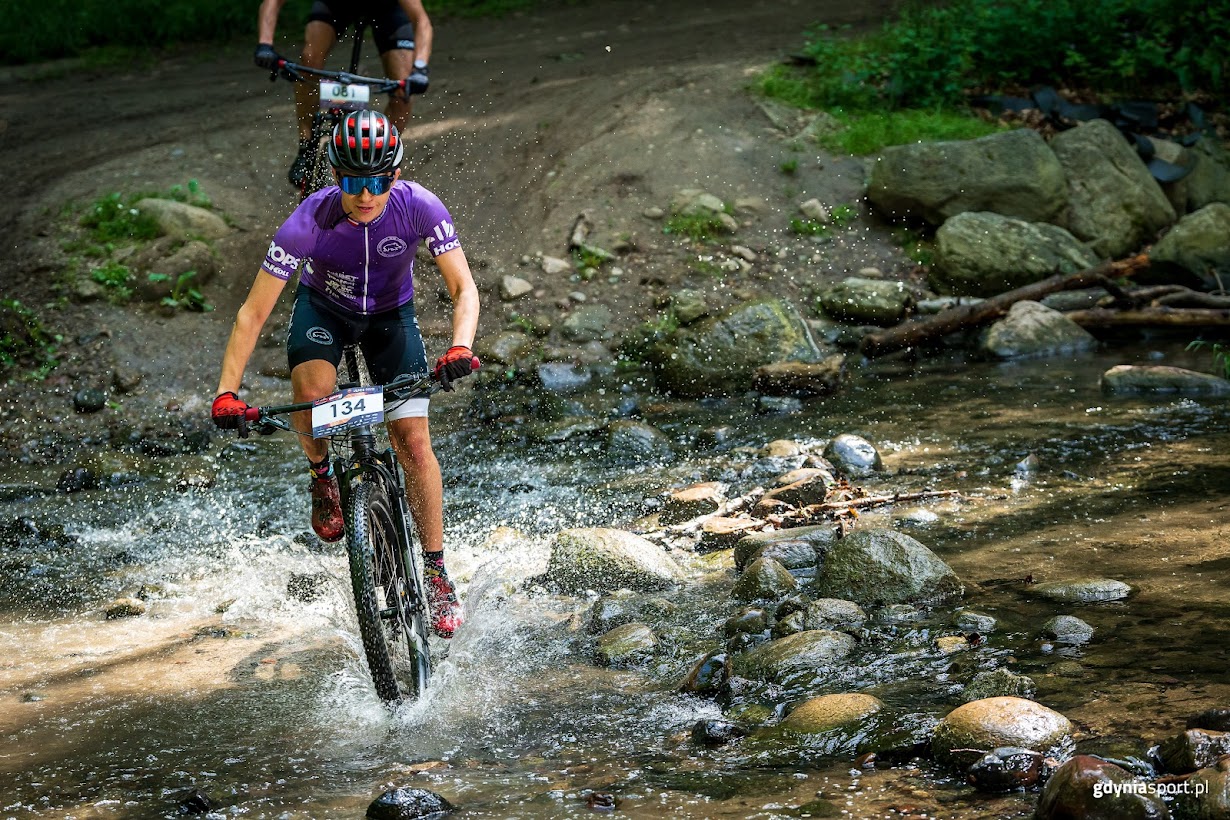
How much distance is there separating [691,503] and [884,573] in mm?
1851

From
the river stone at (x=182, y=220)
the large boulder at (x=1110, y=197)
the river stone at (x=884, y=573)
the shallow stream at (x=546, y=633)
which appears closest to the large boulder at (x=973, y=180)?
the large boulder at (x=1110, y=197)

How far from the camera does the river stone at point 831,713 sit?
3811 mm

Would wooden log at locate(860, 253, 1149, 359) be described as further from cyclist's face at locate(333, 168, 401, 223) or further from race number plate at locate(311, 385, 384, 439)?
race number plate at locate(311, 385, 384, 439)

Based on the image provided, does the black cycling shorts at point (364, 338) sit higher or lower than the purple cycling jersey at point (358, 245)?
lower

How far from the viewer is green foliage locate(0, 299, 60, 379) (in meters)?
9.56

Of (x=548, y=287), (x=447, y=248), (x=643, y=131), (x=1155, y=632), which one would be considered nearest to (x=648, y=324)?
(x=548, y=287)

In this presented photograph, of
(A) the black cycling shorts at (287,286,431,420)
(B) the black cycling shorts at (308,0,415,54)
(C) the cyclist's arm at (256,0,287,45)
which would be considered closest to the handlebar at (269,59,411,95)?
(C) the cyclist's arm at (256,0,287,45)

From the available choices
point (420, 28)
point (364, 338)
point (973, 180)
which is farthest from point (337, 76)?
point (973, 180)

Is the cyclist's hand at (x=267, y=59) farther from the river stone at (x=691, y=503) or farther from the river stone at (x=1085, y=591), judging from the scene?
the river stone at (x=1085, y=591)

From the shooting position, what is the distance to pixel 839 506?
6.46m

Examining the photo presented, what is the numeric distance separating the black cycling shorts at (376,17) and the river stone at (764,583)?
18.3ft

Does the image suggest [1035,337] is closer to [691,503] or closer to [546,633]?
[691,503]

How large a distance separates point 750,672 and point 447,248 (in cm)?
210

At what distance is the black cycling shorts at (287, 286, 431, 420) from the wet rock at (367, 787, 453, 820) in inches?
67.6
